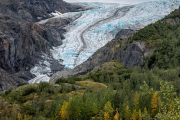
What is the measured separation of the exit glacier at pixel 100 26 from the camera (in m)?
54.5

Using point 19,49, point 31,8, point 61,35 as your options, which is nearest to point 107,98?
point 19,49

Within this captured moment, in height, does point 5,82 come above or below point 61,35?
below

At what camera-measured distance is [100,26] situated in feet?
213

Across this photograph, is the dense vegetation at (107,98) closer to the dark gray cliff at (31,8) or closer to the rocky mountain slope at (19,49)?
the rocky mountain slope at (19,49)

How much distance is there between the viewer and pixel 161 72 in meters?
17.2

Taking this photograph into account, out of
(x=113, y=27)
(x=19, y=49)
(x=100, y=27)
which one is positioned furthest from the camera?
(x=100, y=27)

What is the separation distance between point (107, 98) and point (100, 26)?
5751 centimetres

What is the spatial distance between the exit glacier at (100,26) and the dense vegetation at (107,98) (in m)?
32.0

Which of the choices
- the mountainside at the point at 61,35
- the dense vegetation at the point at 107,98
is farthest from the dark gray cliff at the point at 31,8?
the dense vegetation at the point at 107,98

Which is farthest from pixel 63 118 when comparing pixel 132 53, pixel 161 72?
pixel 132 53

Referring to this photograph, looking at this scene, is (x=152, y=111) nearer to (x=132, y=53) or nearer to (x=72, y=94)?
(x=72, y=94)

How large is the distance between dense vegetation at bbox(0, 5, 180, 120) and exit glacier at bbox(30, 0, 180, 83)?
3197 centimetres

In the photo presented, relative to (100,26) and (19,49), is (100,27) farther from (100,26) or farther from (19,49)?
(19,49)

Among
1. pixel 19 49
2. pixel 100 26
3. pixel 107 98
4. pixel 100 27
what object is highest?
pixel 100 26
